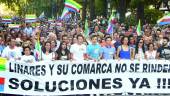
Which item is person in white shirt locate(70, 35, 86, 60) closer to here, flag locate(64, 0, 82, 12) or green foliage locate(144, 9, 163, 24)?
flag locate(64, 0, 82, 12)

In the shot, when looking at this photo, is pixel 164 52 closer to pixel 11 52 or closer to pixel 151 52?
pixel 151 52

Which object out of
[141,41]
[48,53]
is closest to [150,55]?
[141,41]

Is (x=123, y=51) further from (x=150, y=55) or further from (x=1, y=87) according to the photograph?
(x=1, y=87)

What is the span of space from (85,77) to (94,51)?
1183mm

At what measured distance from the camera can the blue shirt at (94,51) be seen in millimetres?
14055

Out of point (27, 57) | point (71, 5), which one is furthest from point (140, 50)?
point (71, 5)

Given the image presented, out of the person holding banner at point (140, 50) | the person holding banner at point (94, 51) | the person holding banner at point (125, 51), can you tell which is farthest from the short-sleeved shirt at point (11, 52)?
the person holding banner at point (140, 50)

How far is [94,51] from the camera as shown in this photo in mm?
14055

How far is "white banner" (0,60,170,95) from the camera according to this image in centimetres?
1275

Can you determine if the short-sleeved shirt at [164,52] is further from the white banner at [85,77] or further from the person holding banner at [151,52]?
the white banner at [85,77]

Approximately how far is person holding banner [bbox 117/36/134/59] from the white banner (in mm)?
716

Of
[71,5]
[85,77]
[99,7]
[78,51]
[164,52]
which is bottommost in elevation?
[85,77]

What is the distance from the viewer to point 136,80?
13.3 meters

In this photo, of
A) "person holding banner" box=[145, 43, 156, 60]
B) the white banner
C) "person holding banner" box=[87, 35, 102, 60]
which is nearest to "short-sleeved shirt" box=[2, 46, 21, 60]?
the white banner
